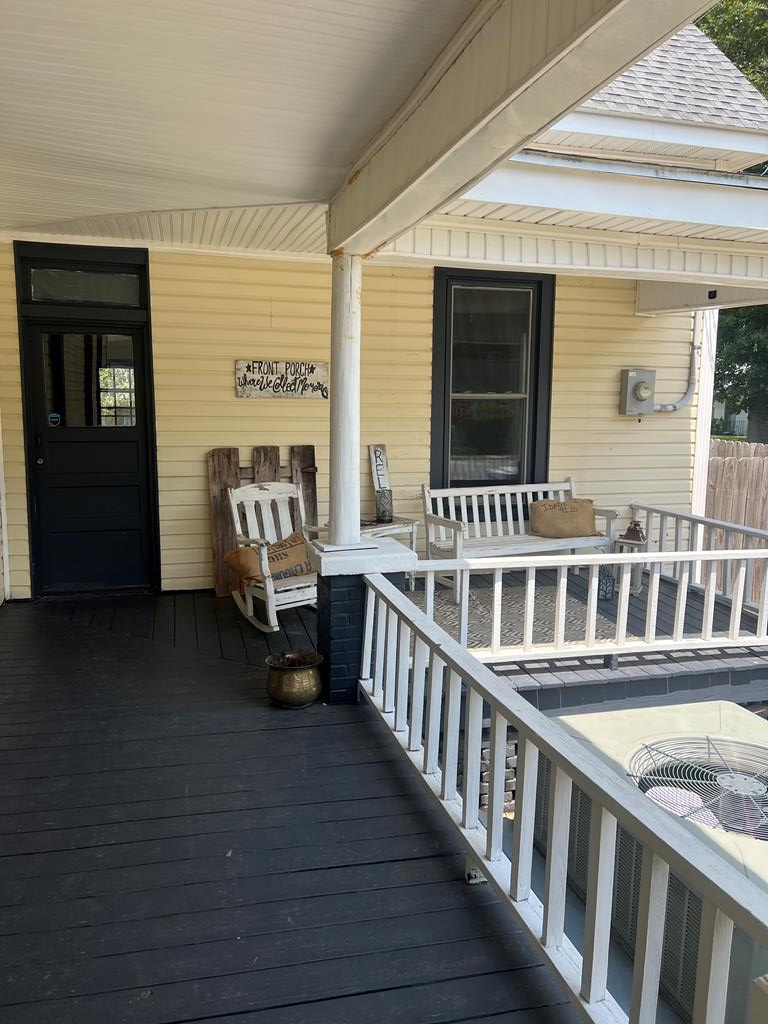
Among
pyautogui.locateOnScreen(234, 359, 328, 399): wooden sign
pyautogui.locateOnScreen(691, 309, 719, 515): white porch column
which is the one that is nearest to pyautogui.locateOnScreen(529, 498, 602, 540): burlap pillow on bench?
pyautogui.locateOnScreen(691, 309, 719, 515): white porch column

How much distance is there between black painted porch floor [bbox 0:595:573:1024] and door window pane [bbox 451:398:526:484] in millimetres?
3172

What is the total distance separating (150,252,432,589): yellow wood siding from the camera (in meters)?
5.55

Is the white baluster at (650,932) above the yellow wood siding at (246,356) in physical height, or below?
below

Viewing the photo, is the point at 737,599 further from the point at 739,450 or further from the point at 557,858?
the point at 739,450

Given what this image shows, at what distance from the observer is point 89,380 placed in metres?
5.49

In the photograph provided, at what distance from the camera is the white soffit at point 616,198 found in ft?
12.7

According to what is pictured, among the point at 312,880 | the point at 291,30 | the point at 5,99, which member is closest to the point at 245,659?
the point at 312,880

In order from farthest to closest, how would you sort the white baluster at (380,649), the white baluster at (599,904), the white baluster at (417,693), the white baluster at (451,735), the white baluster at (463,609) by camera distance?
the white baluster at (463,609)
the white baluster at (380,649)
the white baluster at (417,693)
the white baluster at (451,735)
the white baluster at (599,904)

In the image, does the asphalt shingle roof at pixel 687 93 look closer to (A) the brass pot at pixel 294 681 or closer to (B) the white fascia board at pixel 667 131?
(B) the white fascia board at pixel 667 131

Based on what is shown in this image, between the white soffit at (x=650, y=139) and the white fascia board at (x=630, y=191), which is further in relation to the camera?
the white soffit at (x=650, y=139)

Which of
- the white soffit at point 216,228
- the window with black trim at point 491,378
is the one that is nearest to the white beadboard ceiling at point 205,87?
the white soffit at point 216,228

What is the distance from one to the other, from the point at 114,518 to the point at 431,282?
9.85 ft

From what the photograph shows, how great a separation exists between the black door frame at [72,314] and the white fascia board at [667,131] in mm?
2972

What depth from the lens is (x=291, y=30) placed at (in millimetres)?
2016
